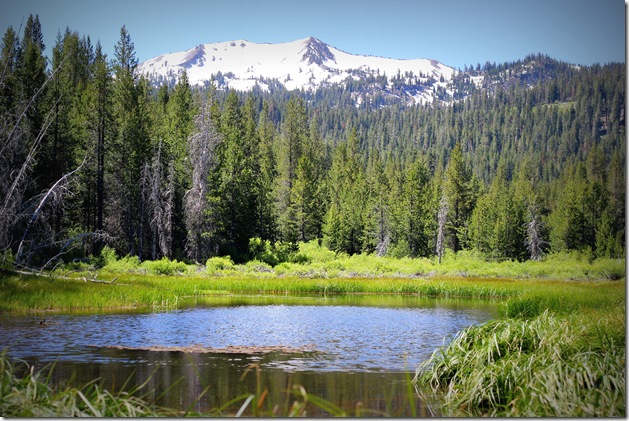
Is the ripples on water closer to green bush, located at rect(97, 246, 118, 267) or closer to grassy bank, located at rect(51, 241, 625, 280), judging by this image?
grassy bank, located at rect(51, 241, 625, 280)

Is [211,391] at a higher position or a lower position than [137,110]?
lower

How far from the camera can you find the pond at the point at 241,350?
932cm

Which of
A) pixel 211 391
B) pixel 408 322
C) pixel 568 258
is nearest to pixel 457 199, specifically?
pixel 568 258

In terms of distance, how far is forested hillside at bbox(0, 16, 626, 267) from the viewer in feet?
51.3

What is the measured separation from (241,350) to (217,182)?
3363cm

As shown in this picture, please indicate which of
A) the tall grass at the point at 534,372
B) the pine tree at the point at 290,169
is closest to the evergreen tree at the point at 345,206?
the pine tree at the point at 290,169

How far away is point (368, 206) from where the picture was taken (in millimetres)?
66625

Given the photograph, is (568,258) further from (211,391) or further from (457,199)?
(457,199)

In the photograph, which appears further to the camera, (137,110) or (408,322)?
(137,110)

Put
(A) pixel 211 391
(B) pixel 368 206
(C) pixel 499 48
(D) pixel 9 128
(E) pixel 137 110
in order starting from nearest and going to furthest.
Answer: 1. (A) pixel 211 391
2. (C) pixel 499 48
3. (D) pixel 9 128
4. (E) pixel 137 110
5. (B) pixel 368 206

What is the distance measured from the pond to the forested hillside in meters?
3.71

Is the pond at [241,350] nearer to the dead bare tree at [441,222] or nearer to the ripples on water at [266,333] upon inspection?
the ripples on water at [266,333]

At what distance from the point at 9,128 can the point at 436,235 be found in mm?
55928

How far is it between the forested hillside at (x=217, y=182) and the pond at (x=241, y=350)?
3.71 m
